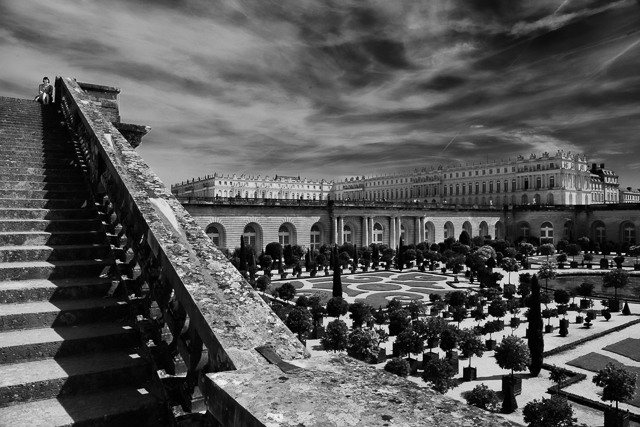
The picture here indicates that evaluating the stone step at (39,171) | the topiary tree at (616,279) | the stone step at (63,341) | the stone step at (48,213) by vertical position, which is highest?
the stone step at (39,171)

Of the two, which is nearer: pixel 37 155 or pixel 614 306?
pixel 37 155

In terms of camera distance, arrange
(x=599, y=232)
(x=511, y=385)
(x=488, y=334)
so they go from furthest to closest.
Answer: (x=599, y=232) → (x=488, y=334) → (x=511, y=385)

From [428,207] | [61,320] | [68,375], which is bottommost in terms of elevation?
[68,375]

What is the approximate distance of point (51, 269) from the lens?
231 inches

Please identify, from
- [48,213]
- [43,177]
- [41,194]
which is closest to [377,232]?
[43,177]

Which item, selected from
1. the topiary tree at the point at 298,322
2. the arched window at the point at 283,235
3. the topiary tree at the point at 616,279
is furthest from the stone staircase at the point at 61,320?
the arched window at the point at 283,235

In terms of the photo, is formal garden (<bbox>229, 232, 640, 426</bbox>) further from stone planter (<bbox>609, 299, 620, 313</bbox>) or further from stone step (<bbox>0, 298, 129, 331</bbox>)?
stone step (<bbox>0, 298, 129, 331</bbox>)

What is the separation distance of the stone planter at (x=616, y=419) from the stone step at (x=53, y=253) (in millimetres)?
14002

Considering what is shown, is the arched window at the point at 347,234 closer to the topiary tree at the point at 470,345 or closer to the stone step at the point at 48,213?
the topiary tree at the point at 470,345

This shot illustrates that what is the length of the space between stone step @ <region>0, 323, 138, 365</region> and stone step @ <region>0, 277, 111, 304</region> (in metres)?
0.59

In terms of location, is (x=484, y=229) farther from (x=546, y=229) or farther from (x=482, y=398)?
(x=482, y=398)

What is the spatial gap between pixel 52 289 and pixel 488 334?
75.4ft

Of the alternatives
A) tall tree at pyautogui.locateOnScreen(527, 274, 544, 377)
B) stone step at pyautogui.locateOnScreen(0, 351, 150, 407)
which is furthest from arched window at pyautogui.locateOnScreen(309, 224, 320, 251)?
Answer: stone step at pyautogui.locateOnScreen(0, 351, 150, 407)

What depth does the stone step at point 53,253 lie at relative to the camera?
604cm
